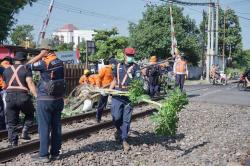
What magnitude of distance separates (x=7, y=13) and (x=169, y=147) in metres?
25.7

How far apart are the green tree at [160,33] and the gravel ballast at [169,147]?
116 ft

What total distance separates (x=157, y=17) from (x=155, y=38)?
3018 millimetres

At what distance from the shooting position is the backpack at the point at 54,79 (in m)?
7.70

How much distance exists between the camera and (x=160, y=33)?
49125 mm

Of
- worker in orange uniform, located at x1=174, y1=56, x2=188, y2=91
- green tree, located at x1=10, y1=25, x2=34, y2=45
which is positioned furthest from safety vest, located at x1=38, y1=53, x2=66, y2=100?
green tree, located at x1=10, y1=25, x2=34, y2=45

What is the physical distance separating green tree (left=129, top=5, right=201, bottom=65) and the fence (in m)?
25.9

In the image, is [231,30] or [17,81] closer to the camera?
[17,81]

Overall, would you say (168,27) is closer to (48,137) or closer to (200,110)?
(200,110)

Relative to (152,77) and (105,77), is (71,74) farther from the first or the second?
(105,77)

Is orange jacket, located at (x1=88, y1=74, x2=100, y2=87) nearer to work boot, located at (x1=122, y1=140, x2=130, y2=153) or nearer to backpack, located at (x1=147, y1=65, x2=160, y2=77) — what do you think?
work boot, located at (x1=122, y1=140, x2=130, y2=153)

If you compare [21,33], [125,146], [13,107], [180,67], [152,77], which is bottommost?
[125,146]

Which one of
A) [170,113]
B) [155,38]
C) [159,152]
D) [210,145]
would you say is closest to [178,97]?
[170,113]

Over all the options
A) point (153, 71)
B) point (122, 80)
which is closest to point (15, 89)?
point (122, 80)

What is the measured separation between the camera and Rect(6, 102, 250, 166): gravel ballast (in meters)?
8.34
